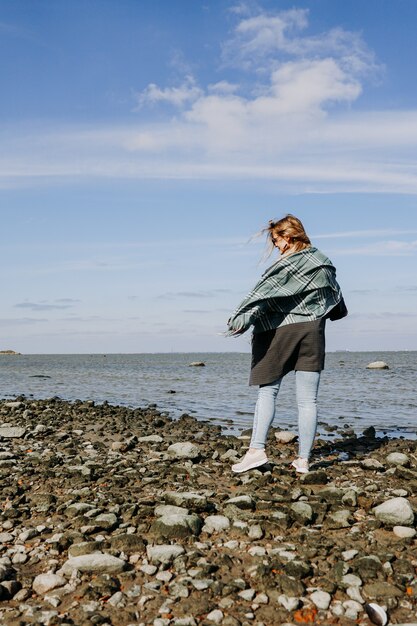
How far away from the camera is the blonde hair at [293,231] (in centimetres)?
696

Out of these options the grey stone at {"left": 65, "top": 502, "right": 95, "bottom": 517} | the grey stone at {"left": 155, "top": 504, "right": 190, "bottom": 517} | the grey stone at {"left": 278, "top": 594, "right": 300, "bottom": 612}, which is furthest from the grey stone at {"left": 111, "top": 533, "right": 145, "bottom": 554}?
the grey stone at {"left": 278, "top": 594, "right": 300, "bottom": 612}

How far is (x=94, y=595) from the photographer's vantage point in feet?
12.8

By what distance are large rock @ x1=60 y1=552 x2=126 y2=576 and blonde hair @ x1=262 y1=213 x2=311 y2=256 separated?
4.20 m

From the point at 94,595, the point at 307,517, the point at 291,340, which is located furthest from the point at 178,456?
the point at 94,595

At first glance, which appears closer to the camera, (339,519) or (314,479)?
(339,519)

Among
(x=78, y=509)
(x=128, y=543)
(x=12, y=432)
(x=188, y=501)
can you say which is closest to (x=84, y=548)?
(x=128, y=543)

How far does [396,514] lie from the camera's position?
5.16m

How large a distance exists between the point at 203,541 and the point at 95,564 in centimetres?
102

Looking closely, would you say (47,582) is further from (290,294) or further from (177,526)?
(290,294)

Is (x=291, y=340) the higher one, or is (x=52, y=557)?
(x=291, y=340)

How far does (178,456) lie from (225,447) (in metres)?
1.39

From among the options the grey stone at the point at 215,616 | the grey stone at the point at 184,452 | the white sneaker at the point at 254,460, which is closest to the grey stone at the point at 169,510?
the grey stone at the point at 215,616

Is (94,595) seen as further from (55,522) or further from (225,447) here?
(225,447)

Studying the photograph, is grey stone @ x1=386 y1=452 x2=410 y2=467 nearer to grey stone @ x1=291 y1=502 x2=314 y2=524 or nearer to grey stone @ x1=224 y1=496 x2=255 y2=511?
grey stone @ x1=291 y1=502 x2=314 y2=524
